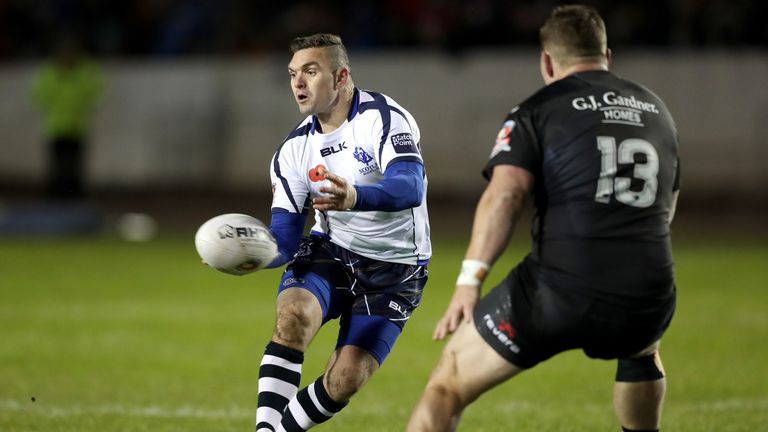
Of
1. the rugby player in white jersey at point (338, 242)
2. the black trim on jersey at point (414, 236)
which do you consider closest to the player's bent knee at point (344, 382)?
the rugby player in white jersey at point (338, 242)

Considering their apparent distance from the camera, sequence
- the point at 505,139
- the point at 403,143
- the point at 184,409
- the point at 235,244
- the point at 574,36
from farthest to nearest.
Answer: the point at 184,409
the point at 403,143
the point at 235,244
the point at 574,36
the point at 505,139

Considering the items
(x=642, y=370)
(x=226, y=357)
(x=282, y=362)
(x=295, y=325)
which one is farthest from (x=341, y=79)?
(x=226, y=357)

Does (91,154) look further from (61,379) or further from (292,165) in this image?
(292,165)

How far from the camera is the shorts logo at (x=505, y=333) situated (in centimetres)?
499

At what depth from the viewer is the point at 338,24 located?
82.1 ft

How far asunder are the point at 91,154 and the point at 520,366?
23143 mm

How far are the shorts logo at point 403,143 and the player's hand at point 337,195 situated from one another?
602 millimetres

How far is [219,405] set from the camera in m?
8.41

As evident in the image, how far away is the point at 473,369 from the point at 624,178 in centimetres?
101

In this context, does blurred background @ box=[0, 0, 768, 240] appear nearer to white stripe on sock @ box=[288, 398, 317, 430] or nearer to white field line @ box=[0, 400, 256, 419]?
white field line @ box=[0, 400, 256, 419]

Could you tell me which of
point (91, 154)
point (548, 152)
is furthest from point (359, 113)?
point (91, 154)

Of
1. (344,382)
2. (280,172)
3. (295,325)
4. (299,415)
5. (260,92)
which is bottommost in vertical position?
(260,92)

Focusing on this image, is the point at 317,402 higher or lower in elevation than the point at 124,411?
higher

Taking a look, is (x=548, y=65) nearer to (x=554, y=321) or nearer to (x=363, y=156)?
(x=554, y=321)
